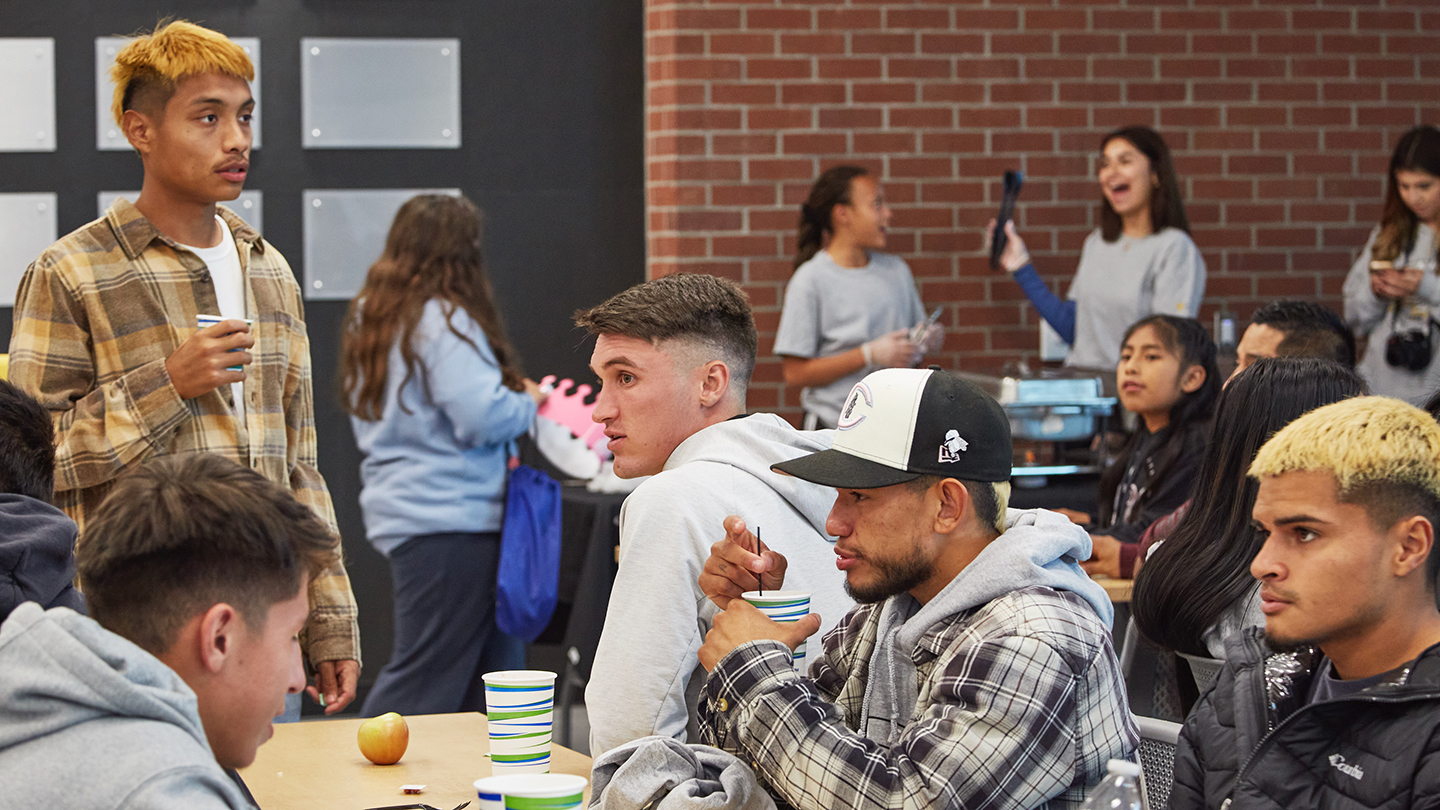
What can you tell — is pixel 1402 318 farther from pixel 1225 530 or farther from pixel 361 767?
pixel 361 767

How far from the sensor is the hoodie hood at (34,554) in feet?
6.91

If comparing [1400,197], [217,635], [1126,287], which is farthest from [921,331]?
[217,635]

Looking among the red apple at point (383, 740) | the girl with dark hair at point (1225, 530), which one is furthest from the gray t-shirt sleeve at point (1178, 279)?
the red apple at point (383, 740)

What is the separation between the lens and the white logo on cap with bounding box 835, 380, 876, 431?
6.79 feet

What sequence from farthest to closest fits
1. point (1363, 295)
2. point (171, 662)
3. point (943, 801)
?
point (1363, 295)
point (943, 801)
point (171, 662)

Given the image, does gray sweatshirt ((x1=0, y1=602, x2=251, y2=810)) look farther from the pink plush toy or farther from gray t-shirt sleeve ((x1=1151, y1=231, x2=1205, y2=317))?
gray t-shirt sleeve ((x1=1151, y1=231, x2=1205, y2=317))

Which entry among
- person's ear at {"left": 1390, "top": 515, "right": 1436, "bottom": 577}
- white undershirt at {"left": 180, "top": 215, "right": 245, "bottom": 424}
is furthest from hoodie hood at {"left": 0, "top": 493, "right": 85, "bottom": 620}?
person's ear at {"left": 1390, "top": 515, "right": 1436, "bottom": 577}

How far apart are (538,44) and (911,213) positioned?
1.86 m

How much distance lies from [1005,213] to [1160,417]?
1812 mm

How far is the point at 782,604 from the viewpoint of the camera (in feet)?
6.90

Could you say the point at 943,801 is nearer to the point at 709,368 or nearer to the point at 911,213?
the point at 709,368

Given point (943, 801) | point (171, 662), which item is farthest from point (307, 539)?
point (943, 801)

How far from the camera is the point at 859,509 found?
6.76 ft

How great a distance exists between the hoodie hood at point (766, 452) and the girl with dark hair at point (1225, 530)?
735 millimetres
